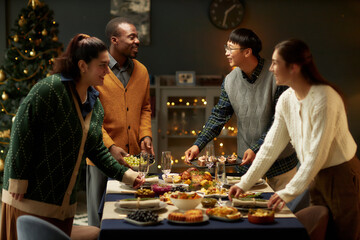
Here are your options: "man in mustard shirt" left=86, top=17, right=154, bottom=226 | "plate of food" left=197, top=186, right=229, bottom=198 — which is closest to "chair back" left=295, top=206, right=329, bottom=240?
"plate of food" left=197, top=186, right=229, bottom=198

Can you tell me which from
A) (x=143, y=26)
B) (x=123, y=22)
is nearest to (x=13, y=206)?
(x=123, y=22)

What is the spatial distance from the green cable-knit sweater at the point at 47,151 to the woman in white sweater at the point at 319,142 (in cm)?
82

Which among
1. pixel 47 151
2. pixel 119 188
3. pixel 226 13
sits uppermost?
pixel 226 13

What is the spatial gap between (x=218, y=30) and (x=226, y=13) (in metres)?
0.25

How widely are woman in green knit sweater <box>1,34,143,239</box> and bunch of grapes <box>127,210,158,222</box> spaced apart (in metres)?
0.47

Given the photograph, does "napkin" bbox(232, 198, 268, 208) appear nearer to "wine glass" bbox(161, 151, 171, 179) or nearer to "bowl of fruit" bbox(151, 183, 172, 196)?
"bowl of fruit" bbox(151, 183, 172, 196)

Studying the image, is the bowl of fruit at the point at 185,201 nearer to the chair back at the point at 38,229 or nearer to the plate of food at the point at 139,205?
the plate of food at the point at 139,205

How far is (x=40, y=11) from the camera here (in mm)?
5500

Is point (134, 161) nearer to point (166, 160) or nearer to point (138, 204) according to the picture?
point (166, 160)

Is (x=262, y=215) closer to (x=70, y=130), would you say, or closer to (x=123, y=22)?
(x=70, y=130)

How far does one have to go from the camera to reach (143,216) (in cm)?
215

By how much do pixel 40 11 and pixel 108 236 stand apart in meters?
4.02

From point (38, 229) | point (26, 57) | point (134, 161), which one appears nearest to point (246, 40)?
point (134, 161)

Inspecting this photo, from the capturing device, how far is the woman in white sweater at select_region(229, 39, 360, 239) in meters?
2.24
